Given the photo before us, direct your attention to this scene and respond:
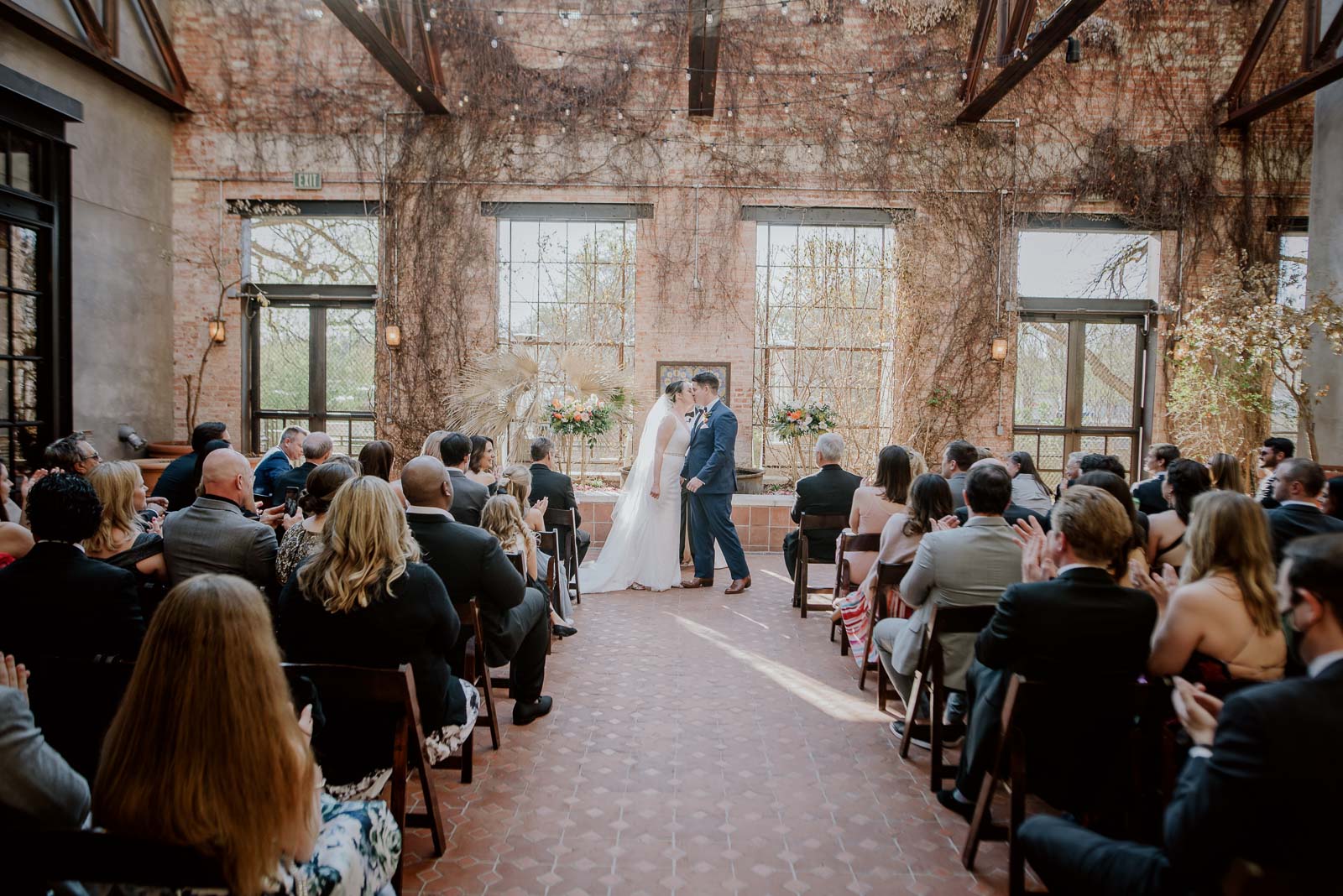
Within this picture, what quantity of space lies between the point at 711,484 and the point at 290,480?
10.8ft

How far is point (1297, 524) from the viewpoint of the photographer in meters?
3.64

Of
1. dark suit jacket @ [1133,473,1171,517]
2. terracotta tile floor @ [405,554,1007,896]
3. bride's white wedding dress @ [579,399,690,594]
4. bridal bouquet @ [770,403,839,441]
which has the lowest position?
terracotta tile floor @ [405,554,1007,896]

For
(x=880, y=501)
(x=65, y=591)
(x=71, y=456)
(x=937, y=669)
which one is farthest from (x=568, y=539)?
(x=65, y=591)

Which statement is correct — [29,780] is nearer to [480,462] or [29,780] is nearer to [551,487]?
[480,462]

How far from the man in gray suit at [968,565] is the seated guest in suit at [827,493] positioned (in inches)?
100

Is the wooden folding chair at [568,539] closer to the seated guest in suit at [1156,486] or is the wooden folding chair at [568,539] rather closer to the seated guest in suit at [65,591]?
the seated guest in suit at [65,591]

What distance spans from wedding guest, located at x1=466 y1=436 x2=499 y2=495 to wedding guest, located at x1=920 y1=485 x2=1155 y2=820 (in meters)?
3.51

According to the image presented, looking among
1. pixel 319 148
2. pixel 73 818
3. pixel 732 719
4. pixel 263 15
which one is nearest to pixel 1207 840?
pixel 73 818

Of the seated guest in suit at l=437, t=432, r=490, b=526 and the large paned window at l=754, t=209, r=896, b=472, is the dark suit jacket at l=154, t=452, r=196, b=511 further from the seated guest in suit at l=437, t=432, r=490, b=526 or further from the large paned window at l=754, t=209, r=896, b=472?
the large paned window at l=754, t=209, r=896, b=472

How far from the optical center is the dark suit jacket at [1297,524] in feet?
11.7

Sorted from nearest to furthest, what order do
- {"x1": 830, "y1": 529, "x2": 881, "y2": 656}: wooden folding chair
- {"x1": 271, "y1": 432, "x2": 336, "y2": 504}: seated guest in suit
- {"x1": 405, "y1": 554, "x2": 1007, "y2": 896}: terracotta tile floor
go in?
{"x1": 405, "y1": 554, "x2": 1007, "y2": 896}: terracotta tile floor, {"x1": 830, "y1": 529, "x2": 881, "y2": 656}: wooden folding chair, {"x1": 271, "y1": 432, "x2": 336, "y2": 504}: seated guest in suit

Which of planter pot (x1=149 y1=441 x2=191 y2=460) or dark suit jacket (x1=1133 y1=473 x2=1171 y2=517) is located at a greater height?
dark suit jacket (x1=1133 y1=473 x2=1171 y2=517)

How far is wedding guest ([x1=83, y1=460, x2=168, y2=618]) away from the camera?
2.99 meters

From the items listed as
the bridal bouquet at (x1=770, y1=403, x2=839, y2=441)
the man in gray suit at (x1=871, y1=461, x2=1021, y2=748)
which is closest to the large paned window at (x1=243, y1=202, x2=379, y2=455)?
the bridal bouquet at (x1=770, y1=403, x2=839, y2=441)
